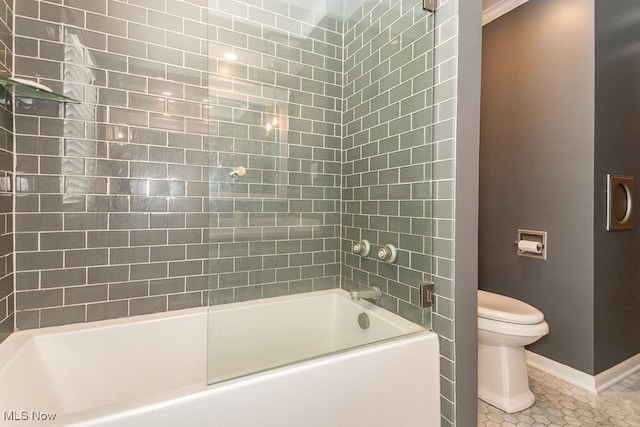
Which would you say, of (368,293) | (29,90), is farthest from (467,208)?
(29,90)

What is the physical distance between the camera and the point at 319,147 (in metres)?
2.04

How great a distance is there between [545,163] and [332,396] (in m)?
2.11

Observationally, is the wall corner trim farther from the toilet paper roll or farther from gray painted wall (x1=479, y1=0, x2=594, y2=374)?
the toilet paper roll

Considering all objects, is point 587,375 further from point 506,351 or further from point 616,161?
point 616,161

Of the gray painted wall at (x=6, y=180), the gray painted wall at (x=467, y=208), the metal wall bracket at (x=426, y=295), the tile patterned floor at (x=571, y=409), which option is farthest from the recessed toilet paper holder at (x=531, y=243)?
the gray painted wall at (x=6, y=180)

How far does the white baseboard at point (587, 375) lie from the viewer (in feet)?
6.41

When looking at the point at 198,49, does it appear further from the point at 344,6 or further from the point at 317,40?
the point at 344,6

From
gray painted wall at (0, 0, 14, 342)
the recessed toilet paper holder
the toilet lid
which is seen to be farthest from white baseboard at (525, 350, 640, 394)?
gray painted wall at (0, 0, 14, 342)

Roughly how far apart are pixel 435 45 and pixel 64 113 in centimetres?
177

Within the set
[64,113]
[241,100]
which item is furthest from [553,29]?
[64,113]

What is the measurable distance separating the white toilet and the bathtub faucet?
2.06ft

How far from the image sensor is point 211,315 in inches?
55.3

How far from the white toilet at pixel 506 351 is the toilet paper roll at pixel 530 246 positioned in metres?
0.49

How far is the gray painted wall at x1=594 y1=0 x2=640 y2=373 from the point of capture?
195 cm
